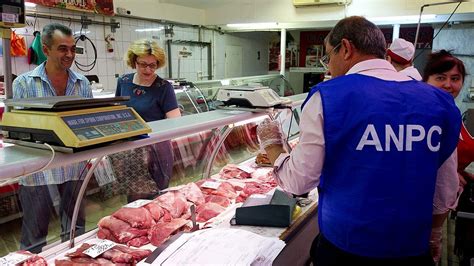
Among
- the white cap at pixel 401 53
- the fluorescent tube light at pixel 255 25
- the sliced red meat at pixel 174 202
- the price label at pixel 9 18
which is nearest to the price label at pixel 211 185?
the sliced red meat at pixel 174 202

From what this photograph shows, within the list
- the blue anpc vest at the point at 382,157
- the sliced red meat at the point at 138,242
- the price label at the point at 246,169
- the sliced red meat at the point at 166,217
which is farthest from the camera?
the price label at the point at 246,169

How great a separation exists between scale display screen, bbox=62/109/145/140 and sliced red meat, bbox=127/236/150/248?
2.66 ft

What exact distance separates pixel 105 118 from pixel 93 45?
5.61 metres

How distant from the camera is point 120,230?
2.10m

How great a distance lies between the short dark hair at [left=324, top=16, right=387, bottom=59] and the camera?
1.59m

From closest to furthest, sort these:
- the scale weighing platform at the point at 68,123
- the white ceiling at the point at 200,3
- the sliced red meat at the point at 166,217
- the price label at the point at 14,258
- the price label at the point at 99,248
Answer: the scale weighing platform at the point at 68,123 < the price label at the point at 14,258 < the price label at the point at 99,248 < the sliced red meat at the point at 166,217 < the white ceiling at the point at 200,3

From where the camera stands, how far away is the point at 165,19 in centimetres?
800

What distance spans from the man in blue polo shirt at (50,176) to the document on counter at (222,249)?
743mm

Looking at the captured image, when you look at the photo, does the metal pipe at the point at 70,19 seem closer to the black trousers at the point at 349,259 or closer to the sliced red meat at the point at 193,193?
the sliced red meat at the point at 193,193

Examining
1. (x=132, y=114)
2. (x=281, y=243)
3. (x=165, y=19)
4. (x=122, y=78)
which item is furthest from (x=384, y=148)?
(x=165, y=19)

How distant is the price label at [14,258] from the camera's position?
1.75m

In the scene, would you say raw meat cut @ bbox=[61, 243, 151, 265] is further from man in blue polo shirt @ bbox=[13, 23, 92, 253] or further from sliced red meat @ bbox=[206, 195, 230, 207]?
sliced red meat @ bbox=[206, 195, 230, 207]

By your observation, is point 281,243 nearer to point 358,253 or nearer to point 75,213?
point 358,253

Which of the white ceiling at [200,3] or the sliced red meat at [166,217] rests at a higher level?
the white ceiling at [200,3]
